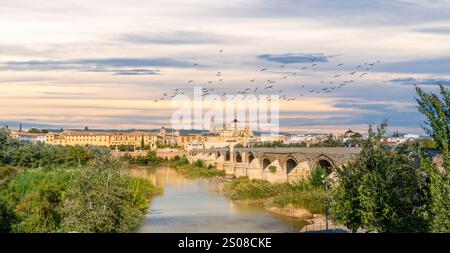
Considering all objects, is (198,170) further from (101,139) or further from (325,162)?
(101,139)

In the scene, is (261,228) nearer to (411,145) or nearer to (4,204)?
(4,204)

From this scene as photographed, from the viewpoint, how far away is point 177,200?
134 ft

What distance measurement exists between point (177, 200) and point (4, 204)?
16946 mm

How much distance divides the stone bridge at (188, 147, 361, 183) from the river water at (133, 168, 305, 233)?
4.75 metres

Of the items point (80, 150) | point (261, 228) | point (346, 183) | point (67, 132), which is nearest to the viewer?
point (346, 183)

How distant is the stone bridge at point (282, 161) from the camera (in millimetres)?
38575

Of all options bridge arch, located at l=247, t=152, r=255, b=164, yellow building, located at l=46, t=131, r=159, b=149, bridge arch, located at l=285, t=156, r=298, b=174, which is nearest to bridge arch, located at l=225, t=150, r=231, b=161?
bridge arch, located at l=247, t=152, r=255, b=164

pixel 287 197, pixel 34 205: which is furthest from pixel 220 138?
pixel 34 205

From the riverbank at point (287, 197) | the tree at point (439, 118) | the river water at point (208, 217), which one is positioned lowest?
the river water at point (208, 217)

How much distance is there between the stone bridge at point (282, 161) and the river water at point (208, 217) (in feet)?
15.6

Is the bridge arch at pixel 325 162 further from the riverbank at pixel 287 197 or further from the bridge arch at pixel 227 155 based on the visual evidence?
the bridge arch at pixel 227 155

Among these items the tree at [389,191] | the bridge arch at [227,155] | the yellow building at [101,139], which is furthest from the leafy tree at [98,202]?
the yellow building at [101,139]

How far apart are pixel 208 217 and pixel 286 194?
703 cm

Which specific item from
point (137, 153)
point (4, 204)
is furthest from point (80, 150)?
point (137, 153)
